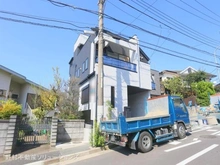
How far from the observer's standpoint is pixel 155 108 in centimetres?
824

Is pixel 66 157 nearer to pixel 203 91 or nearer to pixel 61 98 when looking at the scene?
pixel 61 98

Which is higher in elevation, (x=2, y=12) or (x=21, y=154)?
(x=2, y=12)

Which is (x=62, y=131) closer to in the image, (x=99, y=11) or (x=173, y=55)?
(x=99, y=11)

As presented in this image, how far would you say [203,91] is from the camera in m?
22.2

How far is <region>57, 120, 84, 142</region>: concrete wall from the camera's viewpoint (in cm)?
774

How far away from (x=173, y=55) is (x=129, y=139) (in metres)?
7.19

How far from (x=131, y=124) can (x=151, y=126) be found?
1167 mm

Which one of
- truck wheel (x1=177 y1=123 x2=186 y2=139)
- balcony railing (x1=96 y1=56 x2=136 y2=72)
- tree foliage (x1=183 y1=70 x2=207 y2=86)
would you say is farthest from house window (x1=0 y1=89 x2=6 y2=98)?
tree foliage (x1=183 y1=70 x2=207 y2=86)

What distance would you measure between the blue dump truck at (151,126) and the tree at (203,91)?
1638 cm

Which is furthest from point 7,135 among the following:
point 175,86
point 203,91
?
point 203,91

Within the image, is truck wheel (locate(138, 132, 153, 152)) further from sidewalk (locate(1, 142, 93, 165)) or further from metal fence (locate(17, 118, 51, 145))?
metal fence (locate(17, 118, 51, 145))

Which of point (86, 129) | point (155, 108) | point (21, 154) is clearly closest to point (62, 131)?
point (86, 129)

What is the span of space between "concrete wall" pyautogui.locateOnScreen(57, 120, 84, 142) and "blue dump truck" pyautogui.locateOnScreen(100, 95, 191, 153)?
2.13 m

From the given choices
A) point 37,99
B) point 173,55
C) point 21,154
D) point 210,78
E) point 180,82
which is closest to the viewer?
point 21,154
